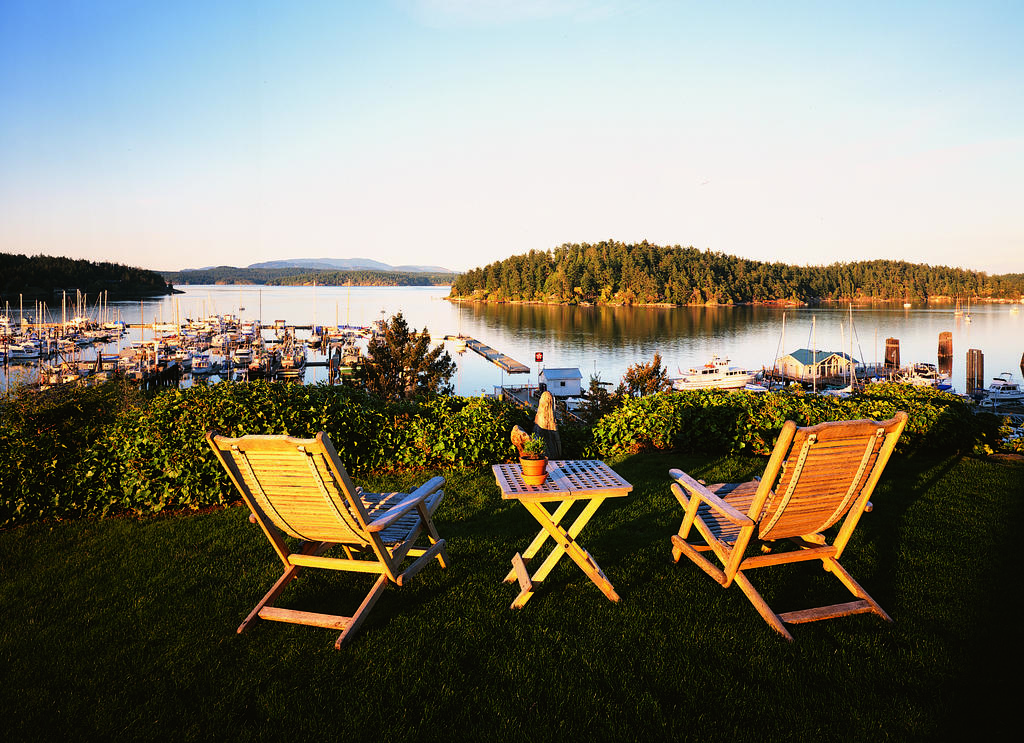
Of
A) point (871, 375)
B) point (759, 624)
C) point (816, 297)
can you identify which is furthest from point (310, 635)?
point (816, 297)

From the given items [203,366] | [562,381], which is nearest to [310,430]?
[562,381]

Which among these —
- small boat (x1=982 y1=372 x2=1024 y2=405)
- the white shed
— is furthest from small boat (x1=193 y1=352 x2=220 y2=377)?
small boat (x1=982 y1=372 x2=1024 y2=405)

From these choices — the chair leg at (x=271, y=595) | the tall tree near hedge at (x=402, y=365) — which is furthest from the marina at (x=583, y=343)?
the chair leg at (x=271, y=595)

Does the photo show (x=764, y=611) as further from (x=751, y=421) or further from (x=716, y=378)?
(x=716, y=378)

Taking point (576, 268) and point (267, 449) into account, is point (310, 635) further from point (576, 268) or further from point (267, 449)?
point (576, 268)

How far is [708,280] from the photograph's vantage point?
403ft

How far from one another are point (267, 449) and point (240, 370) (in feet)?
161

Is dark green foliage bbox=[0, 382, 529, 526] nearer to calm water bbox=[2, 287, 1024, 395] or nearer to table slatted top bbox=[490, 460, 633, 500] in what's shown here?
table slatted top bbox=[490, 460, 633, 500]

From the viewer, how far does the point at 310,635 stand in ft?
10.5

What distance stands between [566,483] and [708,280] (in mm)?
127329

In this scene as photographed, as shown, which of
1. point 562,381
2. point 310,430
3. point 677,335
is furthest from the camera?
point 677,335

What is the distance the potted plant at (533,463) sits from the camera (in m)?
3.57

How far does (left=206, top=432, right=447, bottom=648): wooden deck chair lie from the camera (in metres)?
2.95

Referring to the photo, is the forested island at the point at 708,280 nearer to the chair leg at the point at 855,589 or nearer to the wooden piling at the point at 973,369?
the wooden piling at the point at 973,369
